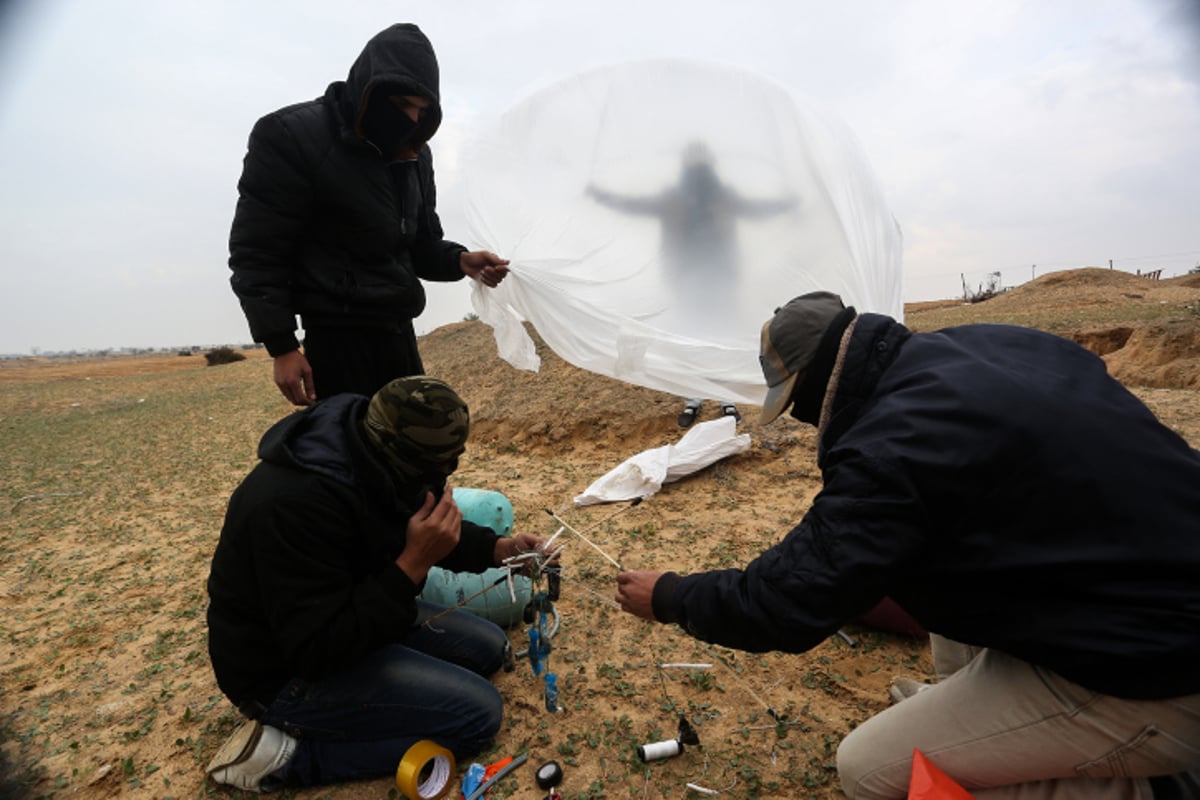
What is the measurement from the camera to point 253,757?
2.01m

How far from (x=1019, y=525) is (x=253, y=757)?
2.41 m

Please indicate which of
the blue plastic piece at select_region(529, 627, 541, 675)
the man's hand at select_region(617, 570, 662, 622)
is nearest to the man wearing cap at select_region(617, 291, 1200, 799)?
the man's hand at select_region(617, 570, 662, 622)

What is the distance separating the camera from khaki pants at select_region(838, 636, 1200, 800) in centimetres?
147

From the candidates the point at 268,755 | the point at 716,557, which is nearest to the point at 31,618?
the point at 268,755

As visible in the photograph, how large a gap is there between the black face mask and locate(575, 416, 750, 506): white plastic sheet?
2950 millimetres

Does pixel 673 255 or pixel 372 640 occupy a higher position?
pixel 673 255

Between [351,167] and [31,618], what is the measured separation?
11.4 ft

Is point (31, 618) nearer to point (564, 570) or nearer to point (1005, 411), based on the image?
point (564, 570)

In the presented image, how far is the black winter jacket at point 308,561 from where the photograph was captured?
1.78 meters

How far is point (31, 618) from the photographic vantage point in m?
3.55

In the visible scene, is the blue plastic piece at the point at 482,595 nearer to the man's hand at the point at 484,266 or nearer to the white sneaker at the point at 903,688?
the man's hand at the point at 484,266

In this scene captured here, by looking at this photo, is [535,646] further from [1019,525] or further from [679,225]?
[679,225]

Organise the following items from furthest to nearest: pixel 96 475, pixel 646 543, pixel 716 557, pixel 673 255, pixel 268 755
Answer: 1. pixel 96 475
2. pixel 646 543
3. pixel 716 557
4. pixel 673 255
5. pixel 268 755

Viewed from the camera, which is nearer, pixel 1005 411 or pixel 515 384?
pixel 1005 411
